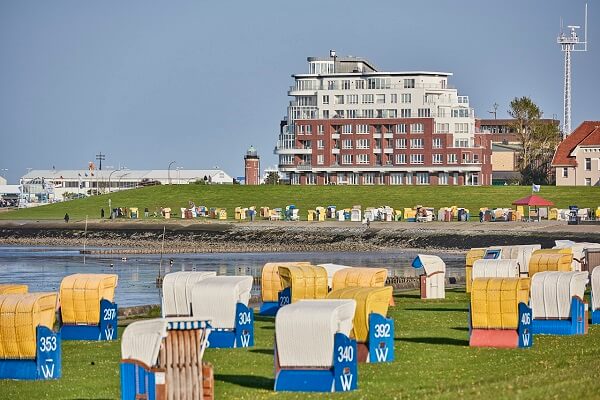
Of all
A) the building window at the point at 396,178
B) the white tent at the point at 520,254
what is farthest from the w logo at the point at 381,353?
the building window at the point at 396,178

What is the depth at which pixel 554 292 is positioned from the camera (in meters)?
32.5

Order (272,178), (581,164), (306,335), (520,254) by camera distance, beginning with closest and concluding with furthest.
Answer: (306,335), (520,254), (581,164), (272,178)

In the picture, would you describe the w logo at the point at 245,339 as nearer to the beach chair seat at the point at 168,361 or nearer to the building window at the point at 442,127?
the beach chair seat at the point at 168,361

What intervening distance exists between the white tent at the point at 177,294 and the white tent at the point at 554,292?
26.3 ft

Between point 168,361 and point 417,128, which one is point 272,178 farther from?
point 168,361

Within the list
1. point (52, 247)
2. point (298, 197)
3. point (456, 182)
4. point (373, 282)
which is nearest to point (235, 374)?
point (373, 282)

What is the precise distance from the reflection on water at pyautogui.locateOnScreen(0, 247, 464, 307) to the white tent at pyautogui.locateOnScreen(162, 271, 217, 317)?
1547 centimetres

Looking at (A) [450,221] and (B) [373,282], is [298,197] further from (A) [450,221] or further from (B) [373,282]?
(B) [373,282]

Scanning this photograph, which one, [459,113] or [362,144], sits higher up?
[459,113]

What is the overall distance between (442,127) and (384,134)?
21.7ft

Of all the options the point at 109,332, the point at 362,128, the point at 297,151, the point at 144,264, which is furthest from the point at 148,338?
the point at 297,151

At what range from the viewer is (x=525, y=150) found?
538 feet

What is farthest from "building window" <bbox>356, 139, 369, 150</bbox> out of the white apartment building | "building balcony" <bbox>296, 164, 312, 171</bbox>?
"building balcony" <bbox>296, 164, 312, 171</bbox>

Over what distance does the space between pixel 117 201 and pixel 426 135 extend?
35598 mm
